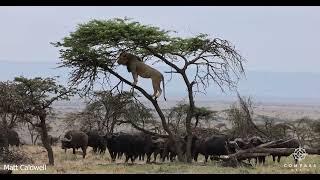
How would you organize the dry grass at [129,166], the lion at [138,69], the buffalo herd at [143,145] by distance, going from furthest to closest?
the buffalo herd at [143,145] < the lion at [138,69] < the dry grass at [129,166]

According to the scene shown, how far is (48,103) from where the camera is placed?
531 inches

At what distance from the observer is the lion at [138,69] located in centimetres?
1220

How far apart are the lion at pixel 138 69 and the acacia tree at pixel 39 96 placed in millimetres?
1641

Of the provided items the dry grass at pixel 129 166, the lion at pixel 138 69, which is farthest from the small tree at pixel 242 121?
the lion at pixel 138 69

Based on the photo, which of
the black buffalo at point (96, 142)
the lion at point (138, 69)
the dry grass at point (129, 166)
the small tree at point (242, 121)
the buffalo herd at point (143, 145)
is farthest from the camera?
the black buffalo at point (96, 142)

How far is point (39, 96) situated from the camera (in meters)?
13.4

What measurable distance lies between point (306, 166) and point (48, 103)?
7.41 m

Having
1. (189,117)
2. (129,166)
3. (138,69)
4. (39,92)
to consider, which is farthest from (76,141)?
(129,166)

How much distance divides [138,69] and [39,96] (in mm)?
2954

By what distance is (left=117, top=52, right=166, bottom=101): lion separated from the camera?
1220cm

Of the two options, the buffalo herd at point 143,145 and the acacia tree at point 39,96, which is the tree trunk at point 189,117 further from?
the acacia tree at point 39,96

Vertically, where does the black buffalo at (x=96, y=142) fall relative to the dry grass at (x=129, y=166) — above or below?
above
